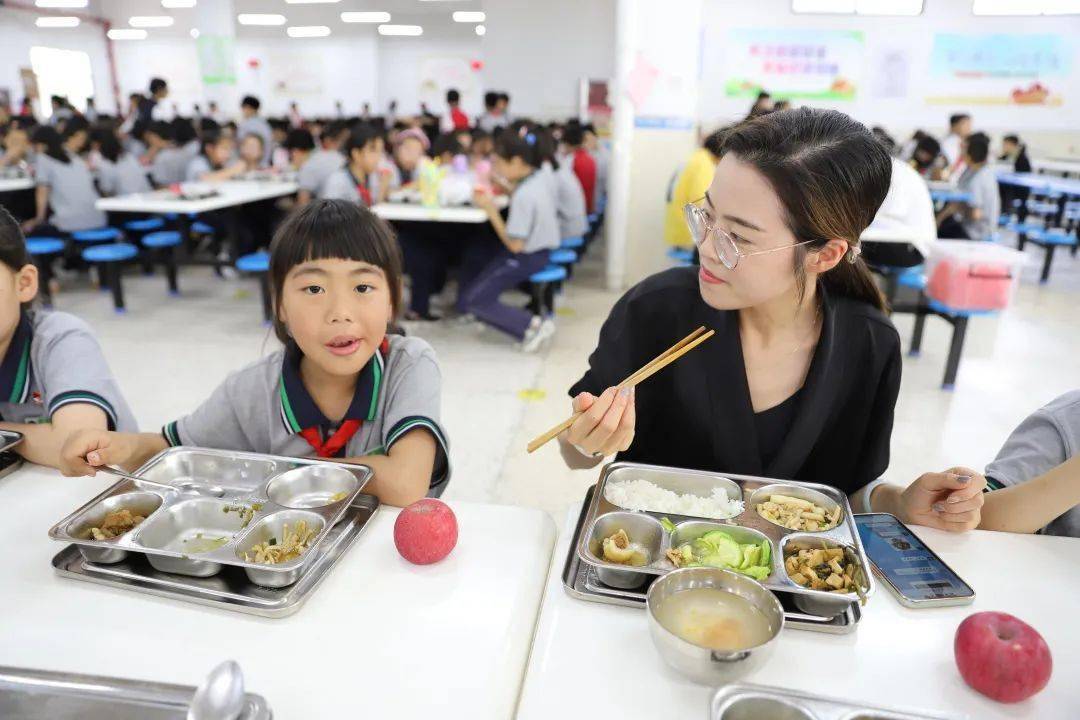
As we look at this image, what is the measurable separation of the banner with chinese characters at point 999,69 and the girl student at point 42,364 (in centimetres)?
1131

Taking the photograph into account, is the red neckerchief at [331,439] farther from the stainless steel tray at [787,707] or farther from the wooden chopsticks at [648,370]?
the stainless steel tray at [787,707]

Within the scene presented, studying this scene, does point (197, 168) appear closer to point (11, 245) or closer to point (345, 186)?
point (345, 186)

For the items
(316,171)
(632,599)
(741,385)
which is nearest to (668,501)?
(632,599)

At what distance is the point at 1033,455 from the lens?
1.31m

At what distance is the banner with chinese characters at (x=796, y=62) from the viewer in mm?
9836

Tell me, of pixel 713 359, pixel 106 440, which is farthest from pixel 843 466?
pixel 106 440

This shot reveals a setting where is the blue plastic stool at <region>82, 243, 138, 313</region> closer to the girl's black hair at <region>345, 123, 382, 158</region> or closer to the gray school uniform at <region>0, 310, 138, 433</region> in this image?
the girl's black hair at <region>345, 123, 382, 158</region>

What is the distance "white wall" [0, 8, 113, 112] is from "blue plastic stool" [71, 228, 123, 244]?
39.4 feet

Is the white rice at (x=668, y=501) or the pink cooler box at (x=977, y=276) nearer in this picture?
the white rice at (x=668, y=501)

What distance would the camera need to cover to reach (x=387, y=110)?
56.8 feet

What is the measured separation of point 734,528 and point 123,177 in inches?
249

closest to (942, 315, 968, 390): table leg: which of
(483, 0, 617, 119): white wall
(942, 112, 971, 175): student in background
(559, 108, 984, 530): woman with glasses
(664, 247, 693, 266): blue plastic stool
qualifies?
(664, 247, 693, 266): blue plastic stool

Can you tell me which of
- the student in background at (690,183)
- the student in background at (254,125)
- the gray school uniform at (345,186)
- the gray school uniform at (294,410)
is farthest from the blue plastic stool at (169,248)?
the gray school uniform at (294,410)

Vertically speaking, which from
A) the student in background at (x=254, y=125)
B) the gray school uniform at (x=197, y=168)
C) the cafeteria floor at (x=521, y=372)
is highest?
the student in background at (x=254, y=125)
